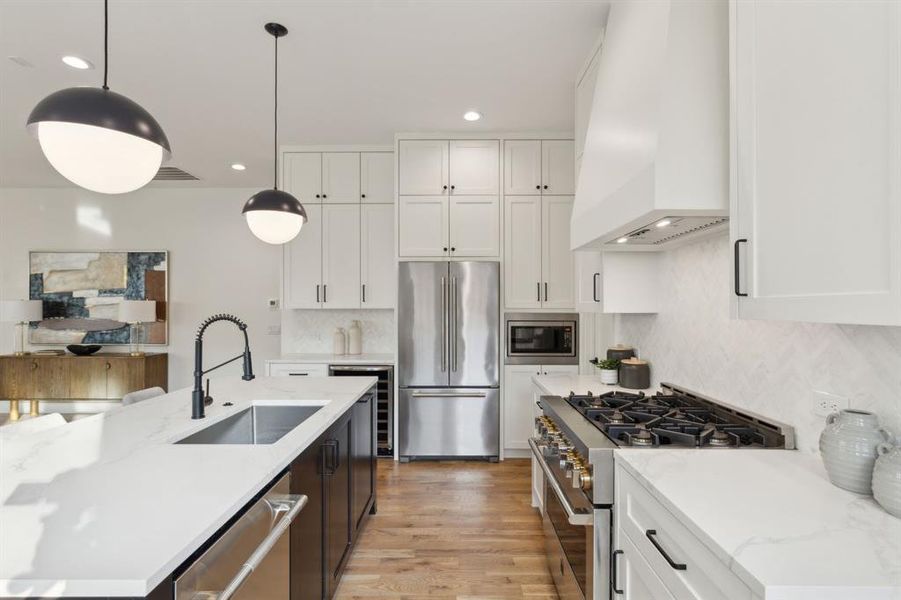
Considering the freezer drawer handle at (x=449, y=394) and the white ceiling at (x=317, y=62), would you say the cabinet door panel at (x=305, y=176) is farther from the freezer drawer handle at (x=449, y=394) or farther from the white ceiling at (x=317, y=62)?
the freezer drawer handle at (x=449, y=394)

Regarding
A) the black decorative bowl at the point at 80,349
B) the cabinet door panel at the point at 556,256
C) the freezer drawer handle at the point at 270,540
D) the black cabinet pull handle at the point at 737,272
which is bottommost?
the freezer drawer handle at the point at 270,540

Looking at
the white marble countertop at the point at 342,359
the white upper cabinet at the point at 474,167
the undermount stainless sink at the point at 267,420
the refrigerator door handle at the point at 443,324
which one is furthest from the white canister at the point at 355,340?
the undermount stainless sink at the point at 267,420

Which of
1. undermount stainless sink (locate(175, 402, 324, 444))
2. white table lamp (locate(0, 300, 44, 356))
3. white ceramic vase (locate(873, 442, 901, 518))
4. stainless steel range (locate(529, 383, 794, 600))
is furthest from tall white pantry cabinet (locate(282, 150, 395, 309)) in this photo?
white ceramic vase (locate(873, 442, 901, 518))

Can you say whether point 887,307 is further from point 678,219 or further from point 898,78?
point 678,219

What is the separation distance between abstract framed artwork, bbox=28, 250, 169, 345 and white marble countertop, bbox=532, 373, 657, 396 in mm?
4944

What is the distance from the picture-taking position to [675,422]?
1735 millimetres

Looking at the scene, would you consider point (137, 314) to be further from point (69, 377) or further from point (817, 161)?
point (817, 161)

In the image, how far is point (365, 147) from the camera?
448 centimetres

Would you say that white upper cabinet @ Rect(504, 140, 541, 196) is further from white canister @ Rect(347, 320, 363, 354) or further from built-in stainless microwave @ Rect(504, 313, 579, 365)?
white canister @ Rect(347, 320, 363, 354)

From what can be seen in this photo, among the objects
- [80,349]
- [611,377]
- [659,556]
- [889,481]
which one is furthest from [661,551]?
[80,349]

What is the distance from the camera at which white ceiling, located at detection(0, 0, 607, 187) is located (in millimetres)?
2371

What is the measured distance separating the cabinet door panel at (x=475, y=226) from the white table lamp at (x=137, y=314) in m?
3.79

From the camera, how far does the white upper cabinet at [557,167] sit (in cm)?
416

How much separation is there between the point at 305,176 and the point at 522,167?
6.67 ft
